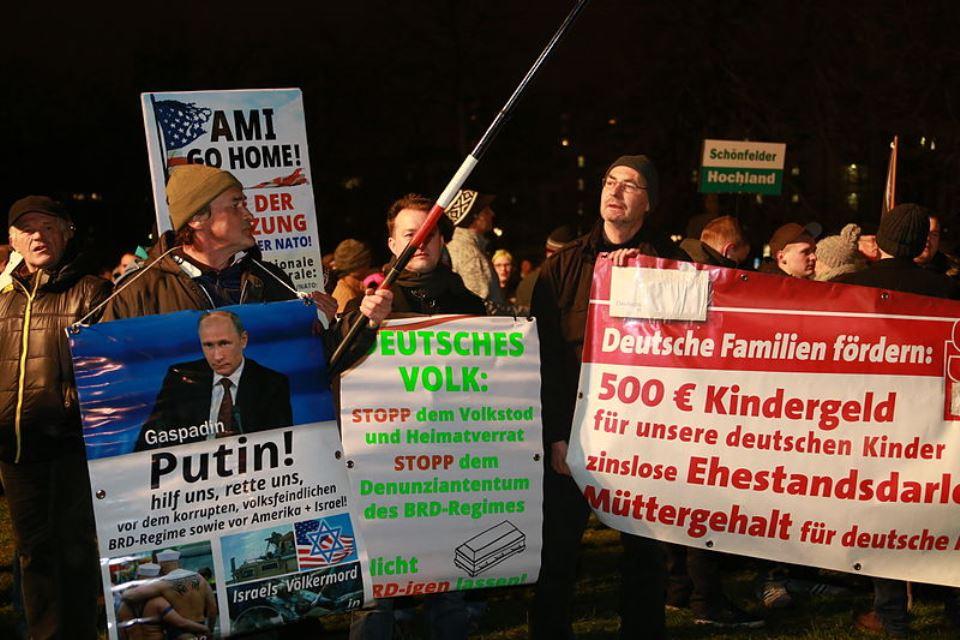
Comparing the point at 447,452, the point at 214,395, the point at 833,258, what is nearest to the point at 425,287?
the point at 447,452

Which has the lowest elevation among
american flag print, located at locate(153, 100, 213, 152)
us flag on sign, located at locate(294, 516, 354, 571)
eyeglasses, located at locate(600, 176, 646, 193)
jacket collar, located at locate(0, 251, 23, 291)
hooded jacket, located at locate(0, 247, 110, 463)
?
us flag on sign, located at locate(294, 516, 354, 571)

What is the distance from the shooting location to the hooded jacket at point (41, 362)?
507 cm

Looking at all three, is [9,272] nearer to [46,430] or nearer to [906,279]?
[46,430]

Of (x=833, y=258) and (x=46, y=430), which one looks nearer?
(x=46, y=430)

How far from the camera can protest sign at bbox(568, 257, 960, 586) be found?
470 centimetres

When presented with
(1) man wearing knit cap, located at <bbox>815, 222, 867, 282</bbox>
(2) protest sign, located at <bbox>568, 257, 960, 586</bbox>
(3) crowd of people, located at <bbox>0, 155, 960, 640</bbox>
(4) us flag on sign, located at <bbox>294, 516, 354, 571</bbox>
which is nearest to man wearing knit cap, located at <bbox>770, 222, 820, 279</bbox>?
(1) man wearing knit cap, located at <bbox>815, 222, 867, 282</bbox>

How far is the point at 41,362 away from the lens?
5.14 meters

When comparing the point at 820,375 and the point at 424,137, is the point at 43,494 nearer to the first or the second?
the point at 820,375

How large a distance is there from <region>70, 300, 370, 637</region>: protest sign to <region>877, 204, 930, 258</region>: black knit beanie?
3257 millimetres

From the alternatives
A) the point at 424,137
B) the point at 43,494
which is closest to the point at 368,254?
the point at 43,494

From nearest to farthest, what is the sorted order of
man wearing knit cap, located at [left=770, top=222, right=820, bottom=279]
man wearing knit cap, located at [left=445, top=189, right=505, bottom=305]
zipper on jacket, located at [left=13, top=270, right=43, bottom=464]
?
zipper on jacket, located at [left=13, top=270, right=43, bottom=464] → man wearing knit cap, located at [left=770, top=222, right=820, bottom=279] → man wearing knit cap, located at [left=445, top=189, right=505, bottom=305]

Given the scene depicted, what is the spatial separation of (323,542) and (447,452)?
638 millimetres

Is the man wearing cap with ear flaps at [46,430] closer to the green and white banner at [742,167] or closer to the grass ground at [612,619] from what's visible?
the grass ground at [612,619]

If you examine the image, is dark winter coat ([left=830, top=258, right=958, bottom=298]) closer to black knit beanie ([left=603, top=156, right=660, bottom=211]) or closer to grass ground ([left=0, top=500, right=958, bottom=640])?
black knit beanie ([left=603, top=156, right=660, bottom=211])
